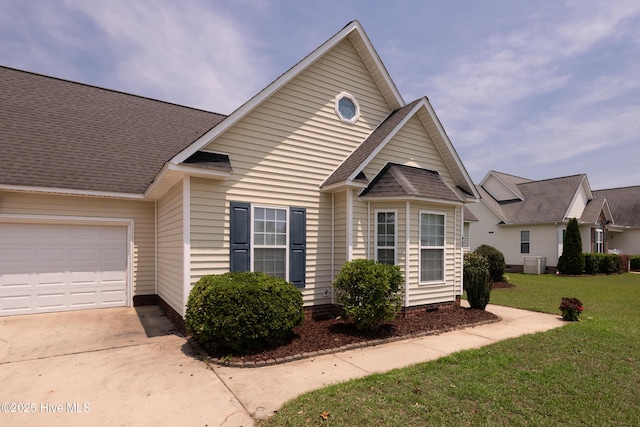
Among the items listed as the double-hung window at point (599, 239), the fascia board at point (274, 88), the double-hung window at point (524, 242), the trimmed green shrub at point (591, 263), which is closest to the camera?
the fascia board at point (274, 88)

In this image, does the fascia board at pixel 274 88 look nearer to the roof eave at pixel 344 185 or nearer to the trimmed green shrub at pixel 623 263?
the roof eave at pixel 344 185

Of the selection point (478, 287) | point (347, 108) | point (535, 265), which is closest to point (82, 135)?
point (347, 108)

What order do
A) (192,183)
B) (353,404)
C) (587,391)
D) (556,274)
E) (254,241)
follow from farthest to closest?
(556,274), (254,241), (192,183), (587,391), (353,404)

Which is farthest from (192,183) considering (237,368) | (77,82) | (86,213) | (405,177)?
(77,82)

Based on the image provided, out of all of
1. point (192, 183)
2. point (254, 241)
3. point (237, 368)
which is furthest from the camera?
point (254, 241)

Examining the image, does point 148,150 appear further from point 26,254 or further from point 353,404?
point 353,404

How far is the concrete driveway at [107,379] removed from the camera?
12.7 ft

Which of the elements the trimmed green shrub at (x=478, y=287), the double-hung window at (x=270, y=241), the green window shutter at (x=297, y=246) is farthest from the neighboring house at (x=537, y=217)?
the double-hung window at (x=270, y=241)

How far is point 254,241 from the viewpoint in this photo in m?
7.53

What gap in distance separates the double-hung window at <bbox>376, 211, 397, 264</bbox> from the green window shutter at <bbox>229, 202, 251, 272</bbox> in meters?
3.24

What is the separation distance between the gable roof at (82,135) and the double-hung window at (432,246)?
781 centimetres

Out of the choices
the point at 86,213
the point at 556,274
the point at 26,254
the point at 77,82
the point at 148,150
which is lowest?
the point at 556,274

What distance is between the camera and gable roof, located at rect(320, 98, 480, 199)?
8.16m

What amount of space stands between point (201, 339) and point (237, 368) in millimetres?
942
